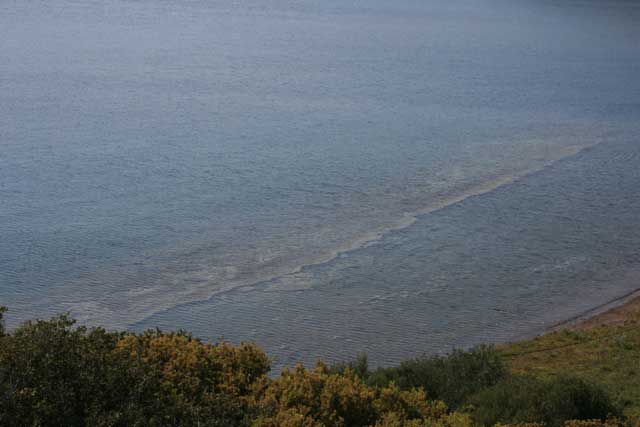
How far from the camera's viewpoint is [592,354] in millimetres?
15047

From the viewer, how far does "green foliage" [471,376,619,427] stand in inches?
371

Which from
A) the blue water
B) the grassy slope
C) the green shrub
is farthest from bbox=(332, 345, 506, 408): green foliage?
the blue water

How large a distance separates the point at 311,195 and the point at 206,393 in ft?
52.3

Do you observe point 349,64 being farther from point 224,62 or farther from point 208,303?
point 208,303

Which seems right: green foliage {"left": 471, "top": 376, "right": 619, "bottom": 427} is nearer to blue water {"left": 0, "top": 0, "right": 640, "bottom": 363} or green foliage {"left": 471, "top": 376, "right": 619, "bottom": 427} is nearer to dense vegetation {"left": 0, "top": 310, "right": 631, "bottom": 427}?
dense vegetation {"left": 0, "top": 310, "right": 631, "bottom": 427}

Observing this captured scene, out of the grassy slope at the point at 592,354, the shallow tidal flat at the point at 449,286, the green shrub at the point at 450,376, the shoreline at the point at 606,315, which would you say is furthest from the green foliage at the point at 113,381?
the shoreline at the point at 606,315

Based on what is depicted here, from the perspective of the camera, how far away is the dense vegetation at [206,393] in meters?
7.58

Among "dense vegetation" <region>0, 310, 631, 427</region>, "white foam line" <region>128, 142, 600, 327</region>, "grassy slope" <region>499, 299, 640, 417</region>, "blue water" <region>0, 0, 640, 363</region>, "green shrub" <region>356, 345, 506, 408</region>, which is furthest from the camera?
"white foam line" <region>128, 142, 600, 327</region>

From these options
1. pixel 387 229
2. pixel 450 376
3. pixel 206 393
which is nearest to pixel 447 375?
pixel 450 376

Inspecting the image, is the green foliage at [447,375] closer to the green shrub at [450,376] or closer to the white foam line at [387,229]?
the green shrub at [450,376]

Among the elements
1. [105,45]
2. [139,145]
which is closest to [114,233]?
[139,145]

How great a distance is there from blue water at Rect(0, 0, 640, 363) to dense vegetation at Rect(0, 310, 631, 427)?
6413 millimetres

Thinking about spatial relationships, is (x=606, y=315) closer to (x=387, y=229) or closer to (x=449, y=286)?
(x=449, y=286)

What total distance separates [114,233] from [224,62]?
27420 mm
